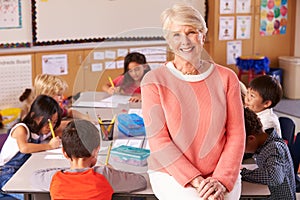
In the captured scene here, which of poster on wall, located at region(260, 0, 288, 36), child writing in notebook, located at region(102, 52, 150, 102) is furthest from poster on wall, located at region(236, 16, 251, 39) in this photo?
child writing in notebook, located at region(102, 52, 150, 102)

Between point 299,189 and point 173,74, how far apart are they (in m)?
1.34

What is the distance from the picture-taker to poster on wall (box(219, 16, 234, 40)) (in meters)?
6.19

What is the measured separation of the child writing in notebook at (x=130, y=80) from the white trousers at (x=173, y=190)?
71cm

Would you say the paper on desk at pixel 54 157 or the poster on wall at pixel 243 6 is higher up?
the poster on wall at pixel 243 6

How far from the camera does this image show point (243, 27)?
6.34 m

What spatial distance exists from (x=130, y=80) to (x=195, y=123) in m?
1.06

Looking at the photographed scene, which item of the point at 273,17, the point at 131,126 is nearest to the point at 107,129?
the point at 131,126

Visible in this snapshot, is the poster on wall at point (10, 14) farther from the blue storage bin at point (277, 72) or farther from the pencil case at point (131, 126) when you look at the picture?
the blue storage bin at point (277, 72)

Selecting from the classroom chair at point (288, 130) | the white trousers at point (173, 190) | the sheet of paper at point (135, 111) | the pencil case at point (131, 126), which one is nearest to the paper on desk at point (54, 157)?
the pencil case at point (131, 126)

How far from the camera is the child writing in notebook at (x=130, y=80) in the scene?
2793 mm

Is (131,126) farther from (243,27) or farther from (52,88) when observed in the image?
(243,27)

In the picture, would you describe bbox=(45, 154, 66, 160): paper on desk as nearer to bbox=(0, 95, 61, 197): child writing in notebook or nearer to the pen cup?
bbox=(0, 95, 61, 197): child writing in notebook

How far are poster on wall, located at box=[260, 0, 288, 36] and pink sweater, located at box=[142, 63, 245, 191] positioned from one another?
4741 mm

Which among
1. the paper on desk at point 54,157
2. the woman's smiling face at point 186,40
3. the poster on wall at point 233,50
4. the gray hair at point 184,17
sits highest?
the gray hair at point 184,17
